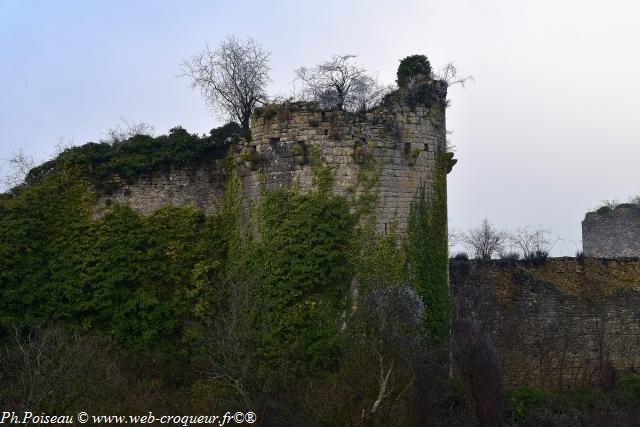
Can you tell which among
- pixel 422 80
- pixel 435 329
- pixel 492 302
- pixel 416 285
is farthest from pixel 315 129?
pixel 492 302

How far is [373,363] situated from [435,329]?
2570 millimetres

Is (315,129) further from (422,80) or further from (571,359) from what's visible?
(571,359)

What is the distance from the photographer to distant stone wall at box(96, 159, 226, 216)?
55.7 feet

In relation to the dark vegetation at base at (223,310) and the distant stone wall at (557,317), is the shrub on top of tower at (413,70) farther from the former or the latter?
the distant stone wall at (557,317)

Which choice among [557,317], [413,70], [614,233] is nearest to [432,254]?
[413,70]

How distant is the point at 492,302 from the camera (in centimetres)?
2130

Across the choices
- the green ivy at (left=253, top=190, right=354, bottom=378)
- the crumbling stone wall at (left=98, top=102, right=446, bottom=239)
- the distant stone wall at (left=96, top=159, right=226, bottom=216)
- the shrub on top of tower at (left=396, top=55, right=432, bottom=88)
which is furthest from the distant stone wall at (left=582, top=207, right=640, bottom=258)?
the distant stone wall at (left=96, top=159, right=226, bottom=216)

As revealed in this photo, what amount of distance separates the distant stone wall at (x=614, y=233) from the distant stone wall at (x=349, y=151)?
17058 millimetres

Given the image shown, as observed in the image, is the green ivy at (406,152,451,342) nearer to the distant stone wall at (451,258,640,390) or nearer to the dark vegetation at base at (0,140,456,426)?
the dark vegetation at base at (0,140,456,426)

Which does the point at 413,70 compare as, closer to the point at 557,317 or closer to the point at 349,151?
the point at 349,151

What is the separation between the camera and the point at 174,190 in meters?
17.1

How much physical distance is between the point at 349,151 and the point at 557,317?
32.5ft

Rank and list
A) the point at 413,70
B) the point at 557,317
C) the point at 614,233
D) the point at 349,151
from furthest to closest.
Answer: the point at 614,233
the point at 557,317
the point at 413,70
the point at 349,151

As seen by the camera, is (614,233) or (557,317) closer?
(557,317)
